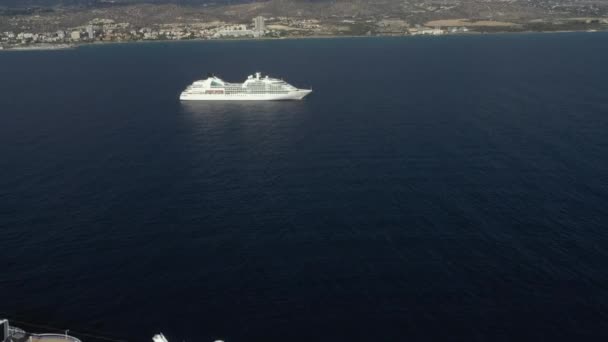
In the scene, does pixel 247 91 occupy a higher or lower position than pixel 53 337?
higher

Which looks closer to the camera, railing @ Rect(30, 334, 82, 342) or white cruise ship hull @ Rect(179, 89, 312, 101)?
railing @ Rect(30, 334, 82, 342)

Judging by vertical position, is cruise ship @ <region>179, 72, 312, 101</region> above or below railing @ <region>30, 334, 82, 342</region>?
above

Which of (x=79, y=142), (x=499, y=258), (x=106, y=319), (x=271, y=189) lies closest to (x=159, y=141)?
(x=79, y=142)

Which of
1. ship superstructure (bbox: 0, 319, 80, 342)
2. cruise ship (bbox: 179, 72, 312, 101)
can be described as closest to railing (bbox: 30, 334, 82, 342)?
ship superstructure (bbox: 0, 319, 80, 342)

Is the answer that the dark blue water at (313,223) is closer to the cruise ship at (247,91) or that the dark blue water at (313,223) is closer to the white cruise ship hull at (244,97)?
the white cruise ship hull at (244,97)

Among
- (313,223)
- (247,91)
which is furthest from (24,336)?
(247,91)

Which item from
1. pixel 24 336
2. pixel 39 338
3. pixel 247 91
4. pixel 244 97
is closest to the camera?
pixel 39 338

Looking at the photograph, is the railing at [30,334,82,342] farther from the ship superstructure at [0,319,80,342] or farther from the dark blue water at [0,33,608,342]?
the dark blue water at [0,33,608,342]

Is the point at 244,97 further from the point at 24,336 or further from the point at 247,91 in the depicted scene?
the point at 24,336
